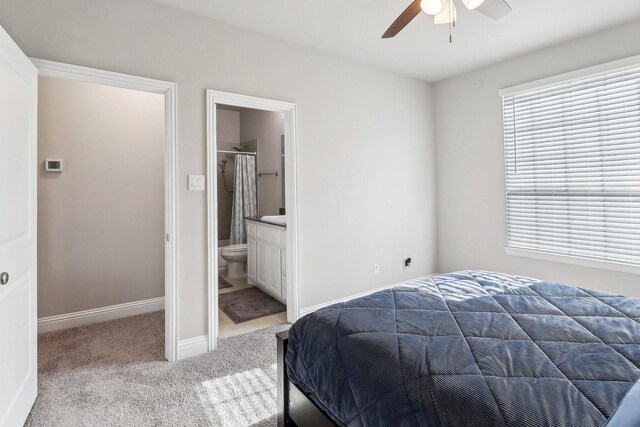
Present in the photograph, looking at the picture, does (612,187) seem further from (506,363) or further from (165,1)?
(165,1)

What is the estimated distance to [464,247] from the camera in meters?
4.03

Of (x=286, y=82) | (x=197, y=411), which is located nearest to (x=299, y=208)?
(x=286, y=82)

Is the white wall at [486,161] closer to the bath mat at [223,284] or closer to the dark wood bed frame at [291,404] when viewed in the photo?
the bath mat at [223,284]

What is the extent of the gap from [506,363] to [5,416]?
84.2 inches

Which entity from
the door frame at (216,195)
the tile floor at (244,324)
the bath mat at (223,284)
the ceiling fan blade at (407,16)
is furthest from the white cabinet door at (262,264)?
the ceiling fan blade at (407,16)

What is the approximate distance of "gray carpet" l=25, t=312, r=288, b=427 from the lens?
5.92ft

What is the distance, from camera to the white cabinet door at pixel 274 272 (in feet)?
11.6

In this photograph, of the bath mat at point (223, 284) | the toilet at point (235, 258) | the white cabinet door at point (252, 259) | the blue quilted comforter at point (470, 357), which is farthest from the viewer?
the toilet at point (235, 258)

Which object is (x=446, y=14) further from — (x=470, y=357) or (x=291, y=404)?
(x=291, y=404)

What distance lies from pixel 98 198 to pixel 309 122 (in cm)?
217

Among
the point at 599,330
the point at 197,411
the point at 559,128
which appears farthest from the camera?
the point at 559,128

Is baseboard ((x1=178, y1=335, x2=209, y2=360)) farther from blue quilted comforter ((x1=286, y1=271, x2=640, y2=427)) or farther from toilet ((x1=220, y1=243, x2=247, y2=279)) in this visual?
toilet ((x1=220, y1=243, x2=247, y2=279))

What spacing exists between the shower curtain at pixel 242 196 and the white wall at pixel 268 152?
11 cm

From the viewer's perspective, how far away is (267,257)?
148 inches
